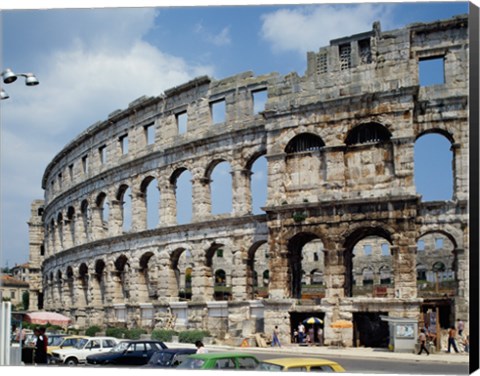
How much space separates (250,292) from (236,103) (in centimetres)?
863

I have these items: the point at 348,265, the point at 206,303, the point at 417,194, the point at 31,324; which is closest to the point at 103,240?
the point at 31,324

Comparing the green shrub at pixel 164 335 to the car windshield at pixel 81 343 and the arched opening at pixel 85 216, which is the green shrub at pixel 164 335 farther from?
the arched opening at pixel 85 216

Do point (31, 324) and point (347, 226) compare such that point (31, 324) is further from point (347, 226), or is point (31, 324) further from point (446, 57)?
point (446, 57)

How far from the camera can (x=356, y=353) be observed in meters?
25.8

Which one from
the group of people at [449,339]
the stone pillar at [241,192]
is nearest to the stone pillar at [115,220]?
the stone pillar at [241,192]

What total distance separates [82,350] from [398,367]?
10003 mm

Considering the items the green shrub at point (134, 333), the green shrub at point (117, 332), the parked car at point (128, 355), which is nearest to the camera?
the parked car at point (128, 355)

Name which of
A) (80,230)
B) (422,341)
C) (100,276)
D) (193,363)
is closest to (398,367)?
(422,341)

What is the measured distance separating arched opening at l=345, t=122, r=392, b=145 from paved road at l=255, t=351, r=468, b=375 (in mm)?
9339

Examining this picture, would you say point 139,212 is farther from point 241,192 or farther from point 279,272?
point 279,272

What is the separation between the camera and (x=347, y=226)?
96.4ft

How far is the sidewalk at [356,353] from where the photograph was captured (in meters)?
23.2

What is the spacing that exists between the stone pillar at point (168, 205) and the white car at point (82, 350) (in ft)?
43.0

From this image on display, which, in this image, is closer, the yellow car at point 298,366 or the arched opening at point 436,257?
the yellow car at point 298,366
